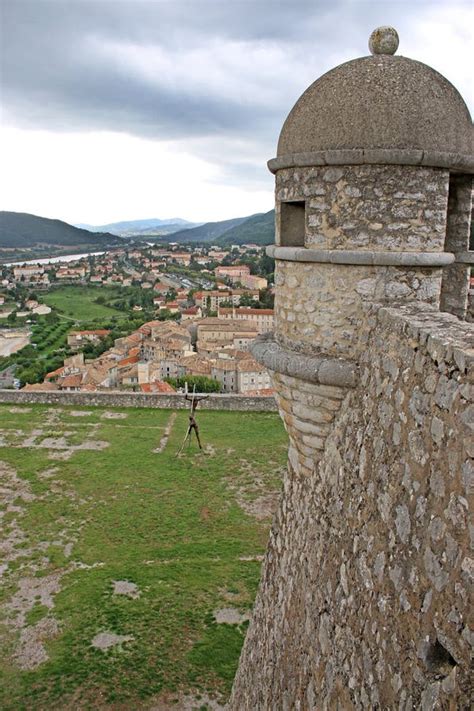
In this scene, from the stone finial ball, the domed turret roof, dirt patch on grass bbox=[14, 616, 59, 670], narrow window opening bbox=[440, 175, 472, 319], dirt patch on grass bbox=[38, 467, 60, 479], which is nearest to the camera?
the domed turret roof

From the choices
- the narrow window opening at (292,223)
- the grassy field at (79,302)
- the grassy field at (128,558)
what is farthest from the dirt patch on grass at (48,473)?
the grassy field at (79,302)

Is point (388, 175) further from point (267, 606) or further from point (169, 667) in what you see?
point (169, 667)

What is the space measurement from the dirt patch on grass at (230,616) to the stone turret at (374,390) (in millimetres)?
4923

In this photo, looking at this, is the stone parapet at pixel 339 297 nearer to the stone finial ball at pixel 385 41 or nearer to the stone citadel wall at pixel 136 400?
the stone finial ball at pixel 385 41

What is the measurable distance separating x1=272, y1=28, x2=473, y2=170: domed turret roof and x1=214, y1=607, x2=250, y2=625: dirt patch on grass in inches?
351

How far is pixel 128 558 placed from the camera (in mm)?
13062

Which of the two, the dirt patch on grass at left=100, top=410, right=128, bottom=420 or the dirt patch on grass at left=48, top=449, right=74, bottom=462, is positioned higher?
the dirt patch on grass at left=48, top=449, right=74, bottom=462

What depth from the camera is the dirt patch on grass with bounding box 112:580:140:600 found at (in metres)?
11.6

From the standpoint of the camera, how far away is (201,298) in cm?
11456

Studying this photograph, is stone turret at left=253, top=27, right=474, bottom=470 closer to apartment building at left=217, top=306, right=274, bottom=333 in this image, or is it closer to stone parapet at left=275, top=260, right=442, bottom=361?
stone parapet at left=275, top=260, right=442, bottom=361

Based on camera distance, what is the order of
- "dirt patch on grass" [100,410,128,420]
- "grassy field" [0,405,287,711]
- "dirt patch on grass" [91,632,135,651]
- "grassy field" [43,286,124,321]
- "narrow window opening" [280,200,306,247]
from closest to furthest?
"narrow window opening" [280,200,306,247] → "grassy field" [0,405,287,711] → "dirt patch on grass" [91,632,135,651] → "dirt patch on grass" [100,410,128,420] → "grassy field" [43,286,124,321]

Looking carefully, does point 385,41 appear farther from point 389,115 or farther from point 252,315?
point 252,315

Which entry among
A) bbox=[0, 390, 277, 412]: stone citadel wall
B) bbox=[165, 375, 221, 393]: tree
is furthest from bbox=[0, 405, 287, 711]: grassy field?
bbox=[165, 375, 221, 393]: tree

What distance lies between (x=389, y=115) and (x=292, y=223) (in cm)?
121
